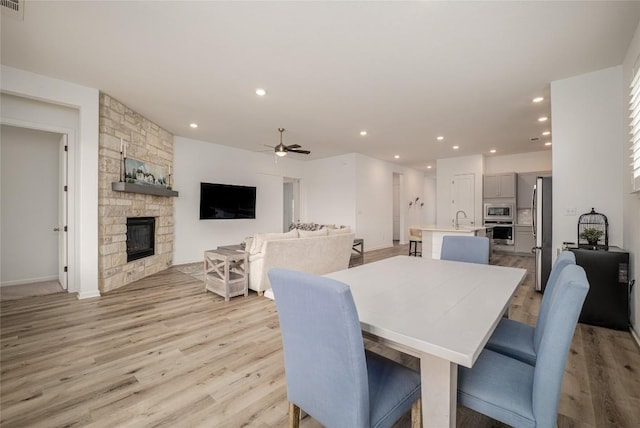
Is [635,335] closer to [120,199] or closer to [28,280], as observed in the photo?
[120,199]

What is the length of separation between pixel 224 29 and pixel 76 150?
3.10 meters

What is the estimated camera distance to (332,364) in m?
1.00

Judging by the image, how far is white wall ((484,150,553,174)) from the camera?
7245 mm

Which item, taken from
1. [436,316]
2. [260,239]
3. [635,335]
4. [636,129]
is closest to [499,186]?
[636,129]

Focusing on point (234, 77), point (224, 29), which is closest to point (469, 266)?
point (224, 29)

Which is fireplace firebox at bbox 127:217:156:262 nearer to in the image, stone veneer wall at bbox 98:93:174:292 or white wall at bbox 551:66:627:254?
stone veneer wall at bbox 98:93:174:292

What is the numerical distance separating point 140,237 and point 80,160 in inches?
62.6

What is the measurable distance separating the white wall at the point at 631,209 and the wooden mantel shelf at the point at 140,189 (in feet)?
19.6

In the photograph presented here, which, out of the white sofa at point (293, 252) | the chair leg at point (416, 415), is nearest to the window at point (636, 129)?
the chair leg at point (416, 415)

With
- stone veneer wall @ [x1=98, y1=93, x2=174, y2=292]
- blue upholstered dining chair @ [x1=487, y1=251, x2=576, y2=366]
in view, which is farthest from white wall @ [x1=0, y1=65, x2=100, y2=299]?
blue upholstered dining chair @ [x1=487, y1=251, x2=576, y2=366]

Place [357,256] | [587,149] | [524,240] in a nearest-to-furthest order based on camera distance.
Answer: [587,149] < [357,256] < [524,240]

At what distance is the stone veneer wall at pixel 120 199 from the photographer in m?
3.88

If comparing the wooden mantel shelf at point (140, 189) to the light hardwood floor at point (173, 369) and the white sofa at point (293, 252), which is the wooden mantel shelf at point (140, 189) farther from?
the white sofa at point (293, 252)

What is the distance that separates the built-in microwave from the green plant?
4585mm
